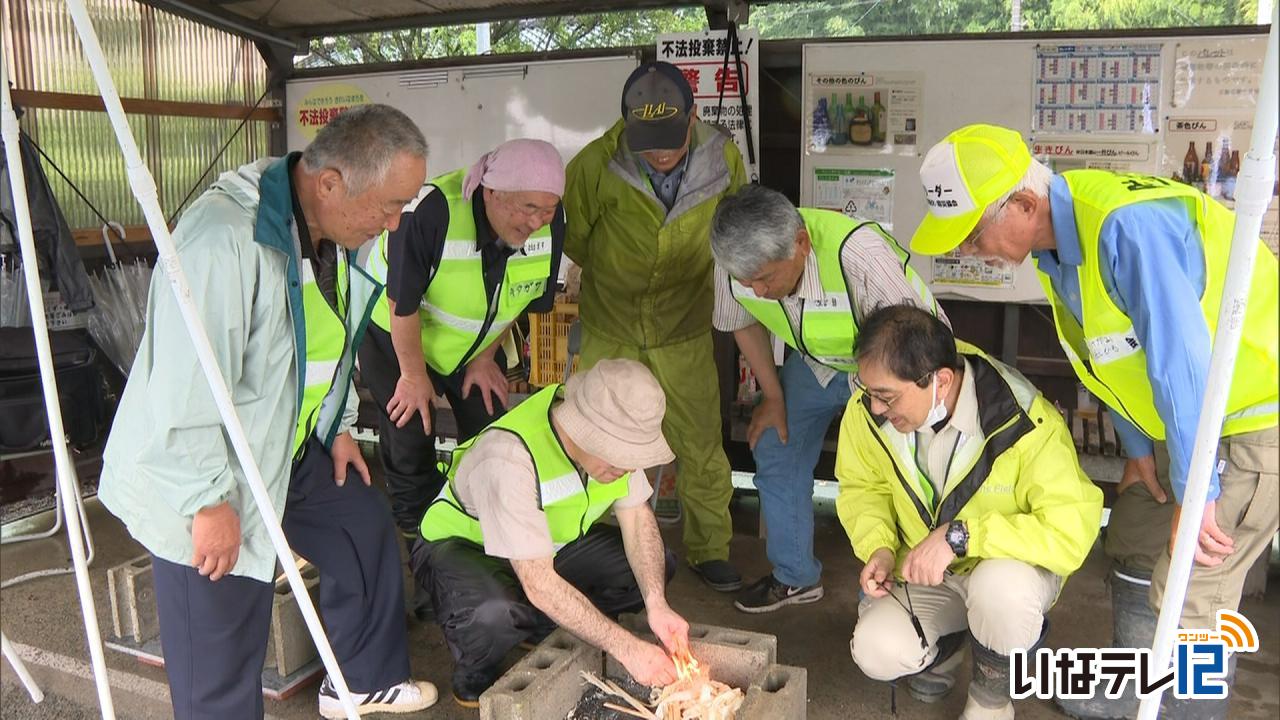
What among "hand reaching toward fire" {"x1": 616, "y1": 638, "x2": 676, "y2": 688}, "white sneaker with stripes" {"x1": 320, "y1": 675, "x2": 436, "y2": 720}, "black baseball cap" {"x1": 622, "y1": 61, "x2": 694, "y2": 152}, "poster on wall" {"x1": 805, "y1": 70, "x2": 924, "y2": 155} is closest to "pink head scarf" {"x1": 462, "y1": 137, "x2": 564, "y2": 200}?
"black baseball cap" {"x1": 622, "y1": 61, "x2": 694, "y2": 152}

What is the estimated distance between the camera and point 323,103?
5543 millimetres

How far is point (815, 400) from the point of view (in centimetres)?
349

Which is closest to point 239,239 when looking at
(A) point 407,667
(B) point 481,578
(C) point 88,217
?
(B) point 481,578

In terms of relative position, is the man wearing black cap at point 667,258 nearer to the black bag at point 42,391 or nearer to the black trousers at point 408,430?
the black trousers at point 408,430

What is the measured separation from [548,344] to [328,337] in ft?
7.86

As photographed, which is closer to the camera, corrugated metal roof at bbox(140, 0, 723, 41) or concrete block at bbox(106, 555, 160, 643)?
concrete block at bbox(106, 555, 160, 643)

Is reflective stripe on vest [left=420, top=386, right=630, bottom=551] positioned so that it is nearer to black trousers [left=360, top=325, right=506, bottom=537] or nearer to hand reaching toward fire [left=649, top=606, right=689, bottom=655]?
hand reaching toward fire [left=649, top=606, right=689, bottom=655]

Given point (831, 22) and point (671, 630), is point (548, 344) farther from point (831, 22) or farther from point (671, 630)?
point (671, 630)

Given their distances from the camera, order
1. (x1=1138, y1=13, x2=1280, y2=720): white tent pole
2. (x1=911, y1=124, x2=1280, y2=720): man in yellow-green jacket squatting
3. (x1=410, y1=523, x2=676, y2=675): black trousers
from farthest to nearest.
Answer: (x1=410, y1=523, x2=676, y2=675): black trousers, (x1=911, y1=124, x2=1280, y2=720): man in yellow-green jacket squatting, (x1=1138, y1=13, x2=1280, y2=720): white tent pole

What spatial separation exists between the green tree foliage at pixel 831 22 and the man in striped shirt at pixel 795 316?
5.10 feet

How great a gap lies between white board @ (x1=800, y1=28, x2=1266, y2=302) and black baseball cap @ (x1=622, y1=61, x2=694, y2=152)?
1236mm

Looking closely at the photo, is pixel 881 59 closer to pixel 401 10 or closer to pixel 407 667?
pixel 401 10

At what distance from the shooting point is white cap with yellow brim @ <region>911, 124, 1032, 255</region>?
7.46ft

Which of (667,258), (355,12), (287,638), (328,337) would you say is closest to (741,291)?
(667,258)
